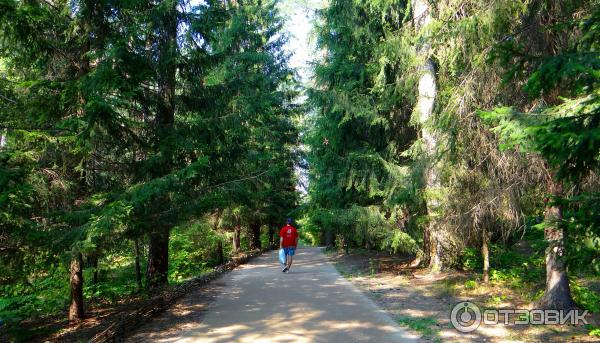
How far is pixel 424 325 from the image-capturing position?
6492 mm

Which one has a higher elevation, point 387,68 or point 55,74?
point 387,68

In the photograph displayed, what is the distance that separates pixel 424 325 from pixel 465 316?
0.96 meters

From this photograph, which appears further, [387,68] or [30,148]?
[387,68]

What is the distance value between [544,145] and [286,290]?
26.0ft

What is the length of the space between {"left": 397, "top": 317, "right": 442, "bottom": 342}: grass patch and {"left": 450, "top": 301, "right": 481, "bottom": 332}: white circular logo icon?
1.16 feet

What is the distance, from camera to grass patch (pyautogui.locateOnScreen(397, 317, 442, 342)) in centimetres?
593

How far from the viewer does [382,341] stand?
18.6ft

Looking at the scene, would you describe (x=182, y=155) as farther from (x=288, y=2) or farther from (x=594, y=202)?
(x=288, y=2)

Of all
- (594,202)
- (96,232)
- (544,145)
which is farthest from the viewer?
(96,232)

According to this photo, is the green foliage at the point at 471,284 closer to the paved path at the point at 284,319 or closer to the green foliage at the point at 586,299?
the green foliage at the point at 586,299

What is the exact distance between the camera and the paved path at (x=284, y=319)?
6042mm

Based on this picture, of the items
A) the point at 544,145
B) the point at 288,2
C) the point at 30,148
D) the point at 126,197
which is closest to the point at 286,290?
the point at 126,197

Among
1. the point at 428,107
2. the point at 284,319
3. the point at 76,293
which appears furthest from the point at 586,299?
the point at 76,293

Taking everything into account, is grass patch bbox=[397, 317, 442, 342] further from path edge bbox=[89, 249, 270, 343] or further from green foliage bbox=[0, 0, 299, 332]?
path edge bbox=[89, 249, 270, 343]
